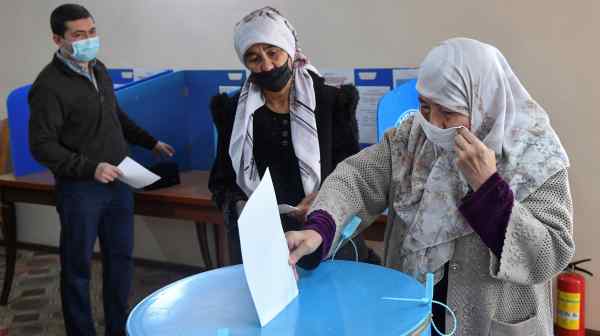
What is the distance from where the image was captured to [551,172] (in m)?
1.23

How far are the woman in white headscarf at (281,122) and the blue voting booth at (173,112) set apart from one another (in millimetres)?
1370

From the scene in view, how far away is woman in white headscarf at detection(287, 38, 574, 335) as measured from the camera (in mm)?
1213

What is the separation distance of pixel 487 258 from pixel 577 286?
162 cm

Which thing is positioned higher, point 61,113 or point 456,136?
point 456,136

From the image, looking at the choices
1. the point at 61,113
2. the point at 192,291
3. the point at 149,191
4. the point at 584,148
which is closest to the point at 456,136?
the point at 192,291

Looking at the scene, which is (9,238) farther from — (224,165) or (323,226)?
(323,226)

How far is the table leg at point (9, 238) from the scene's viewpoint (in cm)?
349

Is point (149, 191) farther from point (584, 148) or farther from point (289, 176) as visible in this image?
point (584, 148)

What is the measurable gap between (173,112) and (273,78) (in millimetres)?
1656

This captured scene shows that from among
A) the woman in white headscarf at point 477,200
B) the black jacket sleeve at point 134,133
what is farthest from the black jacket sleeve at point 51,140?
the woman in white headscarf at point 477,200

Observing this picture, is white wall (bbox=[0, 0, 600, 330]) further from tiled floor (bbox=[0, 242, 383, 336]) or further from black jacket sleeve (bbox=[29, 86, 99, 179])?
black jacket sleeve (bbox=[29, 86, 99, 179])

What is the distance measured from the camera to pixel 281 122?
2029 mm

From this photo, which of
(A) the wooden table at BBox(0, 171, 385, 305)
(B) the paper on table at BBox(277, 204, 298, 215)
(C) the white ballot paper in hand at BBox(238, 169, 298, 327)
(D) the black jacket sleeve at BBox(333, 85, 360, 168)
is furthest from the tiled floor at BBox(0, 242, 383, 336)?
(C) the white ballot paper in hand at BBox(238, 169, 298, 327)

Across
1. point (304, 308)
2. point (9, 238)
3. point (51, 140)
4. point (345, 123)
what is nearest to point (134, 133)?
point (51, 140)
